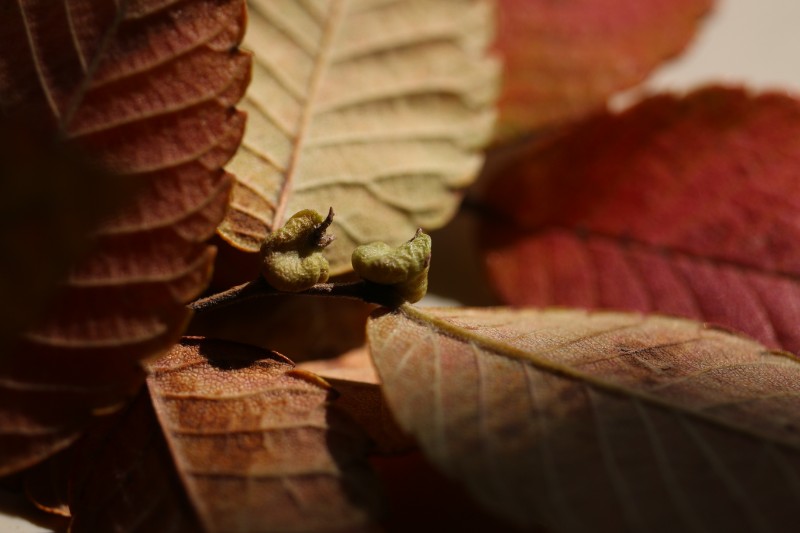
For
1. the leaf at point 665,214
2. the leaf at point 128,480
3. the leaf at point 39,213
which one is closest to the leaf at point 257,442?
the leaf at point 128,480

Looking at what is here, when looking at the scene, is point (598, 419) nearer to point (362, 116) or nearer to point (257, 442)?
point (257, 442)

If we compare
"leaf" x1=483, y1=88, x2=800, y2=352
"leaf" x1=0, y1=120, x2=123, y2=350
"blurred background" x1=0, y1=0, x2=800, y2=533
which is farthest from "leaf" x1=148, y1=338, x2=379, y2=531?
"blurred background" x1=0, y1=0, x2=800, y2=533

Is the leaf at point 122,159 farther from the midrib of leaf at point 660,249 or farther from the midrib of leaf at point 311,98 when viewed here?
the midrib of leaf at point 660,249

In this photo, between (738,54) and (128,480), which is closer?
(128,480)

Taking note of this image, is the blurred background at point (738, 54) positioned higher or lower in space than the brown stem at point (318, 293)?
higher

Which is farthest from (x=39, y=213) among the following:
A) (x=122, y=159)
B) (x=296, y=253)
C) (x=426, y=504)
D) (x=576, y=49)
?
(x=576, y=49)
